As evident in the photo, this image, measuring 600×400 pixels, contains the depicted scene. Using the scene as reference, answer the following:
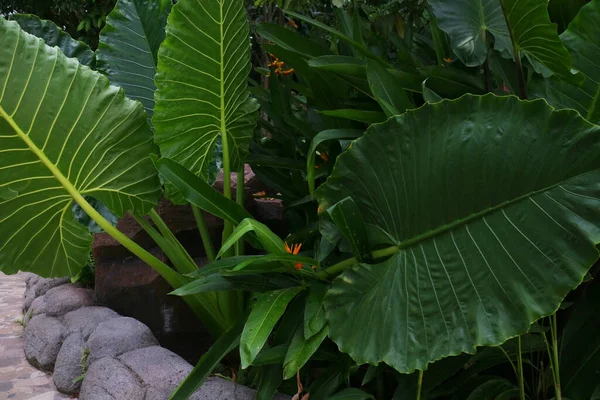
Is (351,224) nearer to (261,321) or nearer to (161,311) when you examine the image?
(261,321)

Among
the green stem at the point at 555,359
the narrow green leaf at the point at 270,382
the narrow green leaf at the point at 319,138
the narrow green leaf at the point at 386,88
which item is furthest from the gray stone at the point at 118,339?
the green stem at the point at 555,359

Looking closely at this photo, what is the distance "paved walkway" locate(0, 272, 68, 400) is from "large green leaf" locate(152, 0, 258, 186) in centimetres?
110

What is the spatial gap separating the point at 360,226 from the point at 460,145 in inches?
10.3

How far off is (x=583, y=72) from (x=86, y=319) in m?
1.93

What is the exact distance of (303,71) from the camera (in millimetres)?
1727

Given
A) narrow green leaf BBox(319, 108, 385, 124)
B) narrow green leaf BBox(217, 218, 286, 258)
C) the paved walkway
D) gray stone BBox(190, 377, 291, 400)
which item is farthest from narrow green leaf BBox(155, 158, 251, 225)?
the paved walkway

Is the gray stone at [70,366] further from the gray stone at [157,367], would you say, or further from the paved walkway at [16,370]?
the gray stone at [157,367]

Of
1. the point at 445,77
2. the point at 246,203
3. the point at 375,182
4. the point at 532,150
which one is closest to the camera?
the point at 532,150

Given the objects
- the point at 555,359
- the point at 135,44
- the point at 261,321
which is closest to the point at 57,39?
the point at 135,44

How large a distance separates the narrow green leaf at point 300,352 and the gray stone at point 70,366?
1116 millimetres

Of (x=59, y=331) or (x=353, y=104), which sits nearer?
(x=353, y=104)

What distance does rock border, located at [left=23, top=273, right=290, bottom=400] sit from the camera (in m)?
1.66

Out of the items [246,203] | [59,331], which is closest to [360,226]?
[246,203]

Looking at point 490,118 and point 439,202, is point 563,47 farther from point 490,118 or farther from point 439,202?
point 439,202
